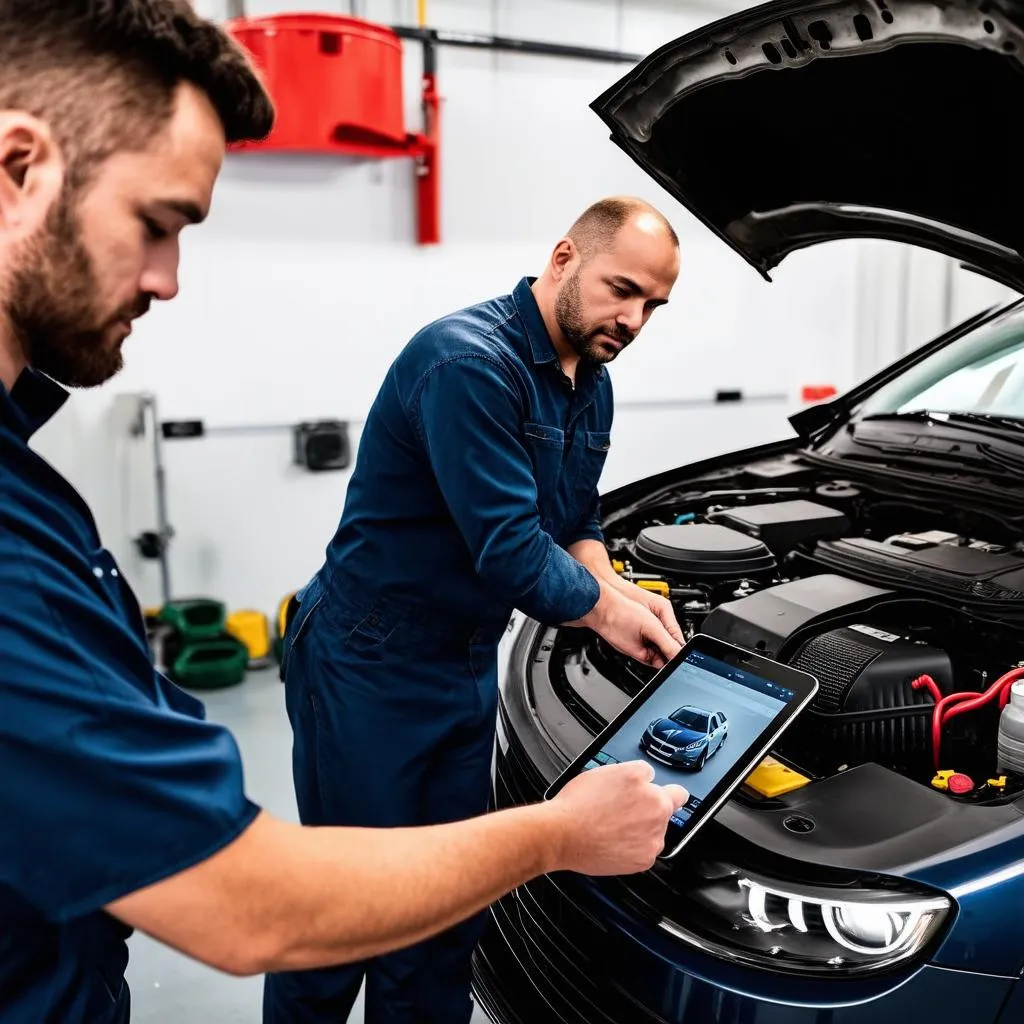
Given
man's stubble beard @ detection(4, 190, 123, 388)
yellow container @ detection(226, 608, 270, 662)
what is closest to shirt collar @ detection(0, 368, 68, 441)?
man's stubble beard @ detection(4, 190, 123, 388)

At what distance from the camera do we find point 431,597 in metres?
1.54

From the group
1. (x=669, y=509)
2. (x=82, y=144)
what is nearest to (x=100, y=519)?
(x=669, y=509)

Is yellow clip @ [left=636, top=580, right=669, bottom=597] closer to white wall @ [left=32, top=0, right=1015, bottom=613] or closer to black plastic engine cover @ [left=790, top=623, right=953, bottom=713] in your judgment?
black plastic engine cover @ [left=790, top=623, right=953, bottom=713]

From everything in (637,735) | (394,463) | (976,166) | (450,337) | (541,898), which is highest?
(976,166)

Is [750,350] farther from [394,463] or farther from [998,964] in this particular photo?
[998,964]

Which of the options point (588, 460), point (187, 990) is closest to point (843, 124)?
point (588, 460)

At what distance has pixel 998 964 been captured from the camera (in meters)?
→ 1.00

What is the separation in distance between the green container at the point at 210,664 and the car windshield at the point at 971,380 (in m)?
2.30

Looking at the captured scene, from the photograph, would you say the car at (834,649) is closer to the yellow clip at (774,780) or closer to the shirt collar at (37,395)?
the yellow clip at (774,780)

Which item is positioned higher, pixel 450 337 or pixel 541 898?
pixel 450 337

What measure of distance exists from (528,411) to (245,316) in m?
2.28

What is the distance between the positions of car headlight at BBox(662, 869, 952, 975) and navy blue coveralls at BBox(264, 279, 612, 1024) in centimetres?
50

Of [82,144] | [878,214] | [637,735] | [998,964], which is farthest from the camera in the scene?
[878,214]

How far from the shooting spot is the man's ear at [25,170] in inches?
24.9
